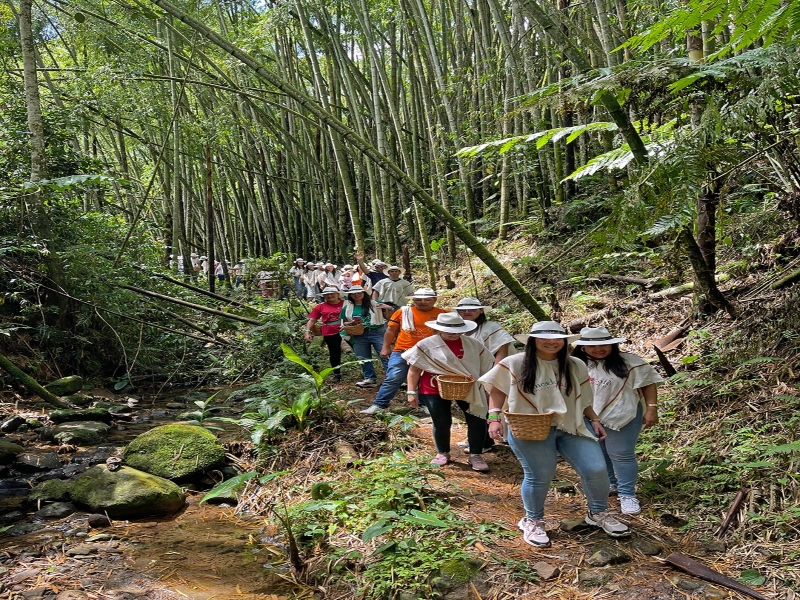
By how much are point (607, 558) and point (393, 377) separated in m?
2.74

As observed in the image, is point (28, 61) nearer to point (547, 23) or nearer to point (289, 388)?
point (289, 388)

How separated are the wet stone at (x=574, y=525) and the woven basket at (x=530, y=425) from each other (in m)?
0.60

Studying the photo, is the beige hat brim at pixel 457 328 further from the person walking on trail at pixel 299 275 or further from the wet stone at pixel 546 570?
the person walking on trail at pixel 299 275

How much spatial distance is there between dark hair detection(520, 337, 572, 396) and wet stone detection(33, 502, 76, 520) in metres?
3.21

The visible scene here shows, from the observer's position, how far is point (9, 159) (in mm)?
7039

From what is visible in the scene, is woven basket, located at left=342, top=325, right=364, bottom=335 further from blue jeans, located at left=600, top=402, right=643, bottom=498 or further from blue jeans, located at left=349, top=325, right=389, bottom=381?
blue jeans, located at left=600, top=402, right=643, bottom=498

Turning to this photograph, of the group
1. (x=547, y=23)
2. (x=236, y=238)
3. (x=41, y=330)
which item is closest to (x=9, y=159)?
(x=41, y=330)

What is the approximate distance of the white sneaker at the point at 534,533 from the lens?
3113mm

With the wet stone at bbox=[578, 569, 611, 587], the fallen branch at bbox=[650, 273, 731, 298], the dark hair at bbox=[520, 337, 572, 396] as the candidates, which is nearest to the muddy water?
the wet stone at bbox=[578, 569, 611, 587]

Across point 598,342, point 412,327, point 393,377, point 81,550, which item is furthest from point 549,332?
point 81,550

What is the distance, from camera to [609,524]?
3.11 metres

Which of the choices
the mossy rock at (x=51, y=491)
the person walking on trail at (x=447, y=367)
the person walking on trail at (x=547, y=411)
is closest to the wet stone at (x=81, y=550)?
the mossy rock at (x=51, y=491)

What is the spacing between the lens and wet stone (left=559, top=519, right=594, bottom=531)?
3.26m

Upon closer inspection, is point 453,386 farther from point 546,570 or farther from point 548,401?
point 546,570
